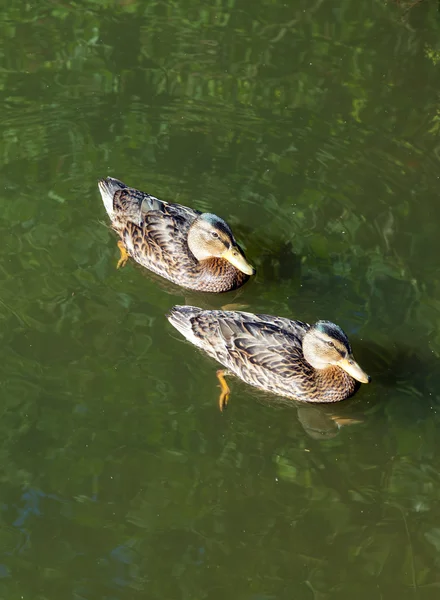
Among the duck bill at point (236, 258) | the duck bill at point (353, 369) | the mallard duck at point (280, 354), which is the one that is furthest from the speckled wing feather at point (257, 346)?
the duck bill at point (236, 258)

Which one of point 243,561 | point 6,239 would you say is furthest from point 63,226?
point 243,561

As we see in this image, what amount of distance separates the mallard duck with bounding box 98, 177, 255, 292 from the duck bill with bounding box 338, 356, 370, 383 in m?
1.48

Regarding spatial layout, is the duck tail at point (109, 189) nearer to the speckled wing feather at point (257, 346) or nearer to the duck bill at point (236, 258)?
the duck bill at point (236, 258)

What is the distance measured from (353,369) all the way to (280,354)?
2.17 ft

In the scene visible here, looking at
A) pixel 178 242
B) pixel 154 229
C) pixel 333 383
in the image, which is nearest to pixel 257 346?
Answer: pixel 333 383

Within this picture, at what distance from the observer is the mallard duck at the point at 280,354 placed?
306 inches

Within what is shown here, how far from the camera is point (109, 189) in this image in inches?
376

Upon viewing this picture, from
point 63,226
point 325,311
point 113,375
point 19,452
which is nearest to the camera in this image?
point 19,452

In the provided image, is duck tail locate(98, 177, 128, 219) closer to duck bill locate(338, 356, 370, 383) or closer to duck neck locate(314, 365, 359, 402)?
duck neck locate(314, 365, 359, 402)

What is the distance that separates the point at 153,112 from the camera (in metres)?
10.8

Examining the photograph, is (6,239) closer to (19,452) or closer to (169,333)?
(169,333)

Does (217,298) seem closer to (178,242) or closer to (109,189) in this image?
(178,242)

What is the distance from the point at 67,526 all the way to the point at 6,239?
3.41m

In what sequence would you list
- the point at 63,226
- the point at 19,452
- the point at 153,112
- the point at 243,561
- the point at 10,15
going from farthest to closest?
the point at 10,15 → the point at 153,112 → the point at 63,226 → the point at 19,452 → the point at 243,561
